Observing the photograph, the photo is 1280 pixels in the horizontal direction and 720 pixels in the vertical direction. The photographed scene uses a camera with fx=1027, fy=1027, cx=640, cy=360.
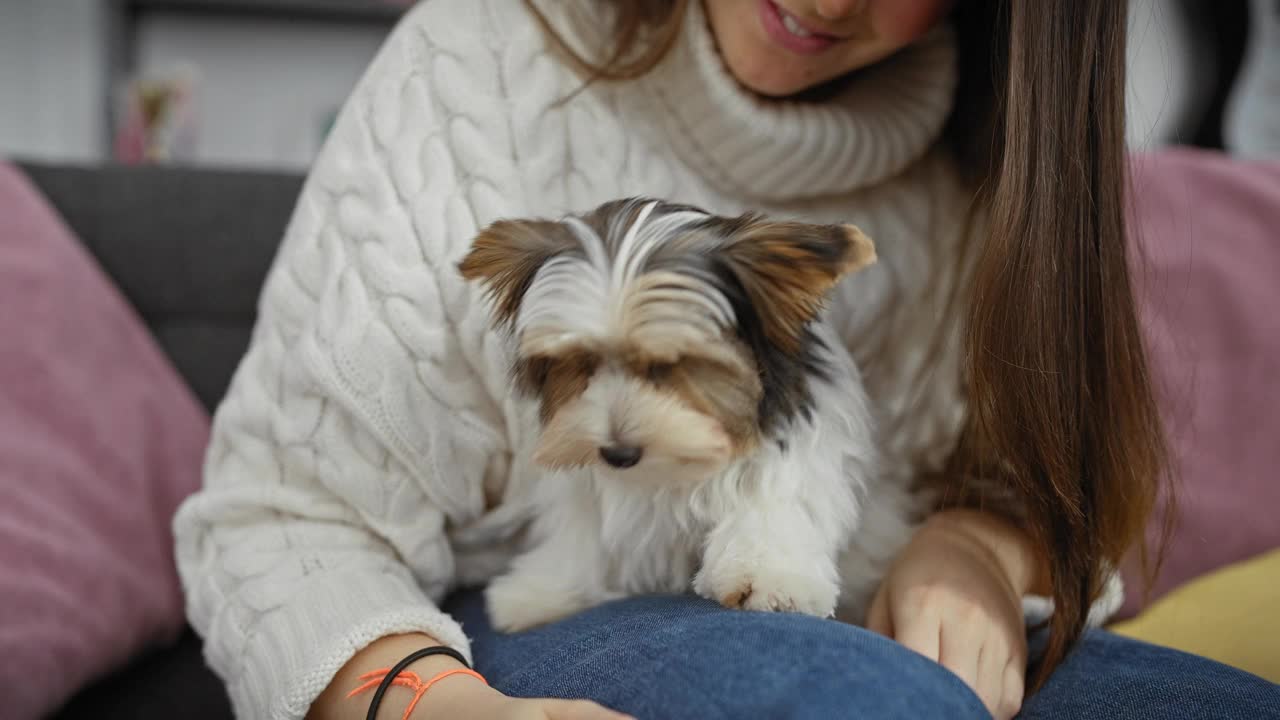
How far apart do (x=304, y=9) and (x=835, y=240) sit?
3.04m

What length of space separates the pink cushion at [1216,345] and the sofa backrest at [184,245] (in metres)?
1.90

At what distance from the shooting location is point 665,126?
5.09 feet

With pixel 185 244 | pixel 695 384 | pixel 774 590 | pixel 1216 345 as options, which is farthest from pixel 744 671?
pixel 185 244

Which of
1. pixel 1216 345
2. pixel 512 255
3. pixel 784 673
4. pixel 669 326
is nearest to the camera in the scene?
pixel 784 673

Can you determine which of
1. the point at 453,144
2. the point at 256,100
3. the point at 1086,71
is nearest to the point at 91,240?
the point at 453,144

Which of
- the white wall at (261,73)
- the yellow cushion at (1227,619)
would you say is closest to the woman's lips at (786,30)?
the yellow cushion at (1227,619)

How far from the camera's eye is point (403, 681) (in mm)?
1186

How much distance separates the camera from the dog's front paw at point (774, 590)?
1.16 meters

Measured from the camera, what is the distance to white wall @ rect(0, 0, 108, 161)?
335cm

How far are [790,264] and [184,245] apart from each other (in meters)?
1.66

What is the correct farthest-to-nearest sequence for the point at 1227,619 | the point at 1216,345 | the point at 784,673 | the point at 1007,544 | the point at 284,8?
the point at 284,8
the point at 1216,345
the point at 1227,619
the point at 1007,544
the point at 784,673

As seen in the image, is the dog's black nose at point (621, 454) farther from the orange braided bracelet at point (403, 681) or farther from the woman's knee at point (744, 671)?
the orange braided bracelet at point (403, 681)

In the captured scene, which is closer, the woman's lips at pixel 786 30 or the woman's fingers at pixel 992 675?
the woman's fingers at pixel 992 675

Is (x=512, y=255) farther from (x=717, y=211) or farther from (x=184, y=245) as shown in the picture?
(x=184, y=245)
